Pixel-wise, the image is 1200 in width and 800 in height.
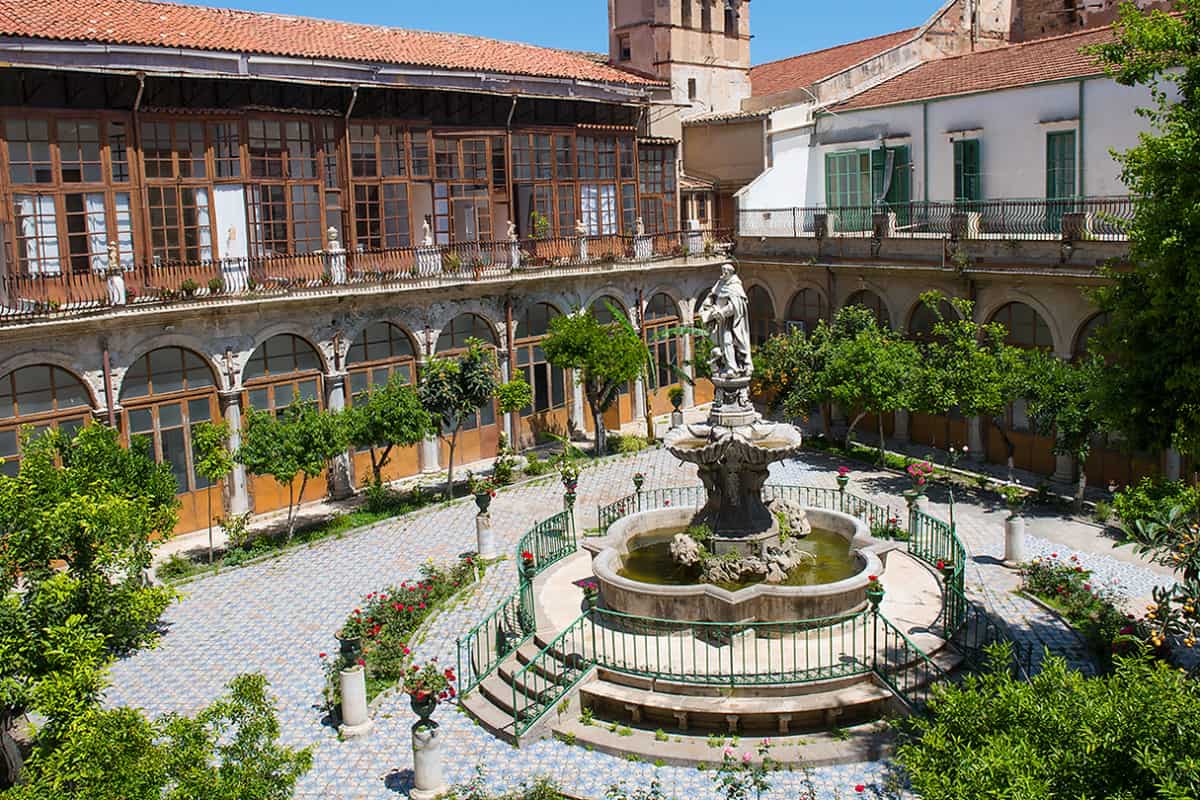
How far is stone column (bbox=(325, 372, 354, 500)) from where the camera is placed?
1003 inches

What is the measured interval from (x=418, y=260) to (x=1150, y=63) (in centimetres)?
1710

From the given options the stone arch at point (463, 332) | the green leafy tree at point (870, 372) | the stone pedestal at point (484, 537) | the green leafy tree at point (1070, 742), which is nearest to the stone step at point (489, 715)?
the stone pedestal at point (484, 537)

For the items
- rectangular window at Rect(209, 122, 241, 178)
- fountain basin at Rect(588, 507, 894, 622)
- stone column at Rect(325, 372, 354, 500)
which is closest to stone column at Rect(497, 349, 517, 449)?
stone column at Rect(325, 372, 354, 500)

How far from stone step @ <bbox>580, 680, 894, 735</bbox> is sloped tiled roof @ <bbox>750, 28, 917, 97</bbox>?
23863mm

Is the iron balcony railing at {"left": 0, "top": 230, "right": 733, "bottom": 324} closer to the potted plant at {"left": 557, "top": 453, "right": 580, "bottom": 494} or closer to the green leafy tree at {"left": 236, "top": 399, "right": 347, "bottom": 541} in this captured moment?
the green leafy tree at {"left": 236, "top": 399, "right": 347, "bottom": 541}

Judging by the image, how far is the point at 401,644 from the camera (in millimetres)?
16609

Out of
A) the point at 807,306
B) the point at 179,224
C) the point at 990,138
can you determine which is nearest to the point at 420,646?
the point at 179,224

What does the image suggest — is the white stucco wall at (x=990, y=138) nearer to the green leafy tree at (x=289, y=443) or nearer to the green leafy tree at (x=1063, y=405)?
the green leafy tree at (x=1063, y=405)

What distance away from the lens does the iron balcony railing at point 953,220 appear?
24172mm

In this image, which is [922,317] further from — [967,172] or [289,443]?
[289,443]

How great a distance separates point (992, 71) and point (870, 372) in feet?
32.2

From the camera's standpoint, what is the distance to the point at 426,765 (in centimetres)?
1282

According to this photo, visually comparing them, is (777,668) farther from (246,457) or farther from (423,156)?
(423,156)

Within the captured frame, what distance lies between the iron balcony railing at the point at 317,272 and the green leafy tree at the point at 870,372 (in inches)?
279
